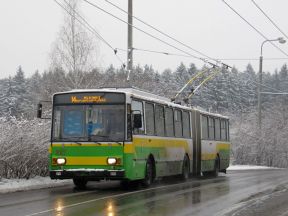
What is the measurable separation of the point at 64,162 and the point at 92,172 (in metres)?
0.91

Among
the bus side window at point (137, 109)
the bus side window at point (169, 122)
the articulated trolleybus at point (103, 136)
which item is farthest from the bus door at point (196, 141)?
the bus side window at point (137, 109)

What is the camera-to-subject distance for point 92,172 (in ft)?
56.4

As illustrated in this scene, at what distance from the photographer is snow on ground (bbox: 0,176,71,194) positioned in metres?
17.6

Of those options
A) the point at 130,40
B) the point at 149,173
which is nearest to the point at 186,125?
the point at 130,40

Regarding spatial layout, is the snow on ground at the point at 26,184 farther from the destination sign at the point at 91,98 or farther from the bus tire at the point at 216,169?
the bus tire at the point at 216,169

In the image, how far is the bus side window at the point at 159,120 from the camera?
19984mm

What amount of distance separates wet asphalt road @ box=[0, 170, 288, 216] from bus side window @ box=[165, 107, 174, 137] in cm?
290

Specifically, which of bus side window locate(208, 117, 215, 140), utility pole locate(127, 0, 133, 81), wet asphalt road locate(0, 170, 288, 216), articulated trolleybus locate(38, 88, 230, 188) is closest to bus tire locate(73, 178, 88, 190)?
articulated trolleybus locate(38, 88, 230, 188)

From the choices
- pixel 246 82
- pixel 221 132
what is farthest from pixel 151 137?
pixel 246 82

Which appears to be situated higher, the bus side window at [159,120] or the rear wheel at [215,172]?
the bus side window at [159,120]

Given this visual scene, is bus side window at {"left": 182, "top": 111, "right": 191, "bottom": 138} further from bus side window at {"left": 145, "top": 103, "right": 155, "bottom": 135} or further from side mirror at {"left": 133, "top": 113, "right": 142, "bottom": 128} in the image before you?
side mirror at {"left": 133, "top": 113, "right": 142, "bottom": 128}

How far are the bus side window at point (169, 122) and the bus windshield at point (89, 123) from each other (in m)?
3.90

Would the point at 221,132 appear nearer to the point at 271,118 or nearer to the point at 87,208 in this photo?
the point at 87,208

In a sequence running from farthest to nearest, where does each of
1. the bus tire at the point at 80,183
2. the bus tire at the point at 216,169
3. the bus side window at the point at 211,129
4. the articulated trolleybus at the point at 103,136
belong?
the bus tire at the point at 216,169
the bus side window at the point at 211,129
the bus tire at the point at 80,183
the articulated trolleybus at the point at 103,136
